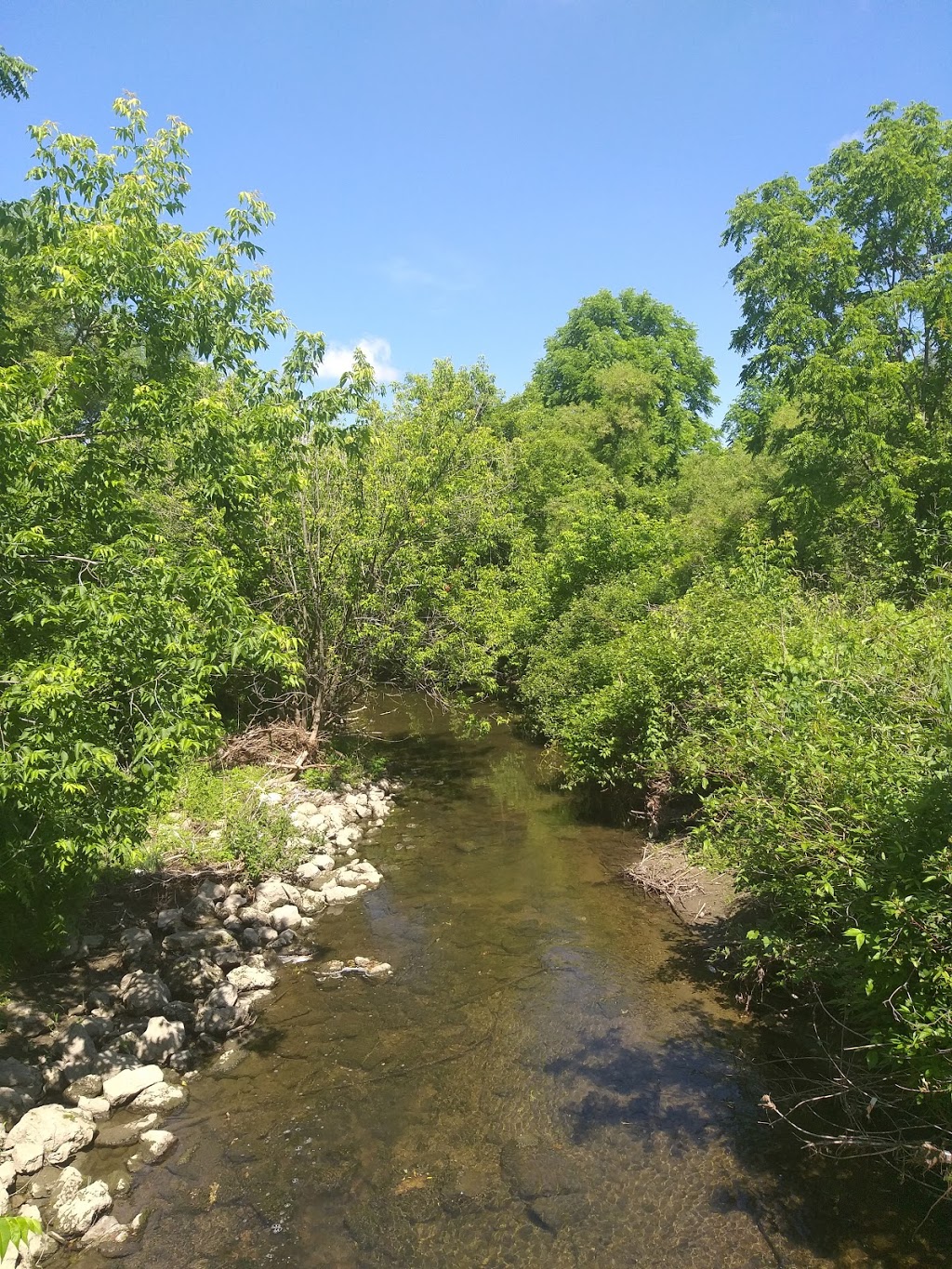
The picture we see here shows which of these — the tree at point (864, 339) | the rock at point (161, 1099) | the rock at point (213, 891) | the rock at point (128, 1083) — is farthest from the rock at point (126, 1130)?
the tree at point (864, 339)

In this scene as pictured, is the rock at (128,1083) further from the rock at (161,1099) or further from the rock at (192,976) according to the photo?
the rock at (192,976)

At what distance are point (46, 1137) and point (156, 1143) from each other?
32.0 inches

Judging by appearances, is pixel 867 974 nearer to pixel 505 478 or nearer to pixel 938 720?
pixel 938 720

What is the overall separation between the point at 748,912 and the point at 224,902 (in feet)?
21.7

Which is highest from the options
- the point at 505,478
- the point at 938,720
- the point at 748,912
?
the point at 505,478

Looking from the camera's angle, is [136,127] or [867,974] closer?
[867,974]

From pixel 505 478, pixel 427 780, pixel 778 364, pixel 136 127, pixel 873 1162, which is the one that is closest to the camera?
pixel 873 1162

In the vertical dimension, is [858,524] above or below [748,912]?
above

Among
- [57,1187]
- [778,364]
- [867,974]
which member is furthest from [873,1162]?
[778,364]

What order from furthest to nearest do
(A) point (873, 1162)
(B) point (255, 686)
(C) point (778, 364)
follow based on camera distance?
(C) point (778, 364) < (B) point (255, 686) < (A) point (873, 1162)

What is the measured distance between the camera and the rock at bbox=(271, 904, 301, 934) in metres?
10.1

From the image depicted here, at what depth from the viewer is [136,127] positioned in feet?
33.4

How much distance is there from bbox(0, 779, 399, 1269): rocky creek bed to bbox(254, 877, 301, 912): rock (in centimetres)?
2

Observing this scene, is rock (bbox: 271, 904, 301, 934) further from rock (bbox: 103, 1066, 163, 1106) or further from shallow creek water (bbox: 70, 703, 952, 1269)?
rock (bbox: 103, 1066, 163, 1106)
